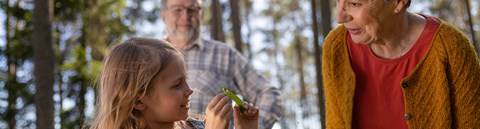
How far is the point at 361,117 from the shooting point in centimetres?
373

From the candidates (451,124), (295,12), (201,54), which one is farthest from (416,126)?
(295,12)

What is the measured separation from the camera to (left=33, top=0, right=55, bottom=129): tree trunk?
1199 cm

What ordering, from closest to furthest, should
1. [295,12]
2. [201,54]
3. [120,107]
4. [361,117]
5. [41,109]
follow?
1. [120,107]
2. [361,117]
3. [201,54]
4. [41,109]
5. [295,12]

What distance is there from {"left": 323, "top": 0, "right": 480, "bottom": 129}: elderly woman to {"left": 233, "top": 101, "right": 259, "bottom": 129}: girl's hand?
31.4 inches

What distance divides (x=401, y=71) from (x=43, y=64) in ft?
31.2

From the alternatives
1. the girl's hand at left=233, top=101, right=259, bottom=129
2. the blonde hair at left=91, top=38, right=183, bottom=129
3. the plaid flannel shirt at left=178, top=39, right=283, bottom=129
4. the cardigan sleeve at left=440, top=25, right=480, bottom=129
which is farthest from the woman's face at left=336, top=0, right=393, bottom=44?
the plaid flannel shirt at left=178, top=39, right=283, bottom=129

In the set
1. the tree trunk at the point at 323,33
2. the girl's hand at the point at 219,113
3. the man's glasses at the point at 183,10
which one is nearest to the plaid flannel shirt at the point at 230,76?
the man's glasses at the point at 183,10

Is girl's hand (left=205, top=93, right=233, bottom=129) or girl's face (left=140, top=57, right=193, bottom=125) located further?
girl's face (left=140, top=57, right=193, bottom=125)

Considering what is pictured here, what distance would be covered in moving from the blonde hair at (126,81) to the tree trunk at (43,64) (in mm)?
9288

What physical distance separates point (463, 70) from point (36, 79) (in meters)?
9.72

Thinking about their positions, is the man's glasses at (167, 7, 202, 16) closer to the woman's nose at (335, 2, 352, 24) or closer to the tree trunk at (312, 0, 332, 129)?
the woman's nose at (335, 2, 352, 24)

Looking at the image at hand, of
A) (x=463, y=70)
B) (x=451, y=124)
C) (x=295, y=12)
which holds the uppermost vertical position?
(x=463, y=70)

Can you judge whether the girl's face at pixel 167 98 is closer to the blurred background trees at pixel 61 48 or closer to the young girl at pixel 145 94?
the young girl at pixel 145 94

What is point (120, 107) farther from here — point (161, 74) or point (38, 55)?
point (38, 55)
